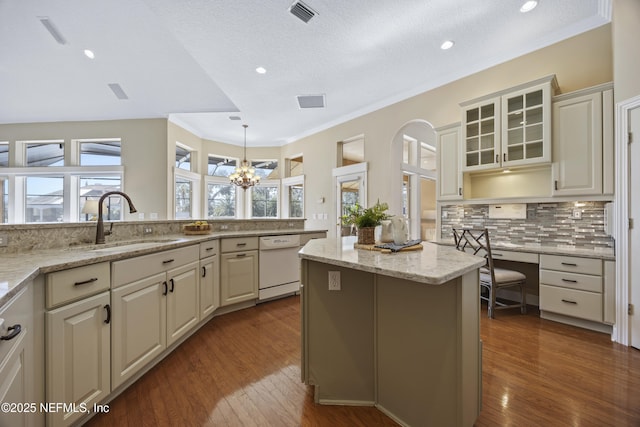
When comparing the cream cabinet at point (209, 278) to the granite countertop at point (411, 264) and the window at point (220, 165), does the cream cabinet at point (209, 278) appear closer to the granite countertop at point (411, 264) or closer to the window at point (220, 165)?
the granite countertop at point (411, 264)

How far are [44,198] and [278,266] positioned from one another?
545cm

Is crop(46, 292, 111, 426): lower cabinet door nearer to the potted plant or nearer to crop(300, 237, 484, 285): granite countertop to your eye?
crop(300, 237, 484, 285): granite countertop

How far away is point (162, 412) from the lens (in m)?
1.48

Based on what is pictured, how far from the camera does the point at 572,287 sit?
249cm

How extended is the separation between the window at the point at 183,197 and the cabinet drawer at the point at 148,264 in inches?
165

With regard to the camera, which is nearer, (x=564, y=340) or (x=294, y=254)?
(x=564, y=340)

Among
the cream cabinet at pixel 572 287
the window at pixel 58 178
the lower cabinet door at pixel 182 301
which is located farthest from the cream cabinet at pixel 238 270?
the window at pixel 58 178

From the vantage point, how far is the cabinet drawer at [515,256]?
2698 mm

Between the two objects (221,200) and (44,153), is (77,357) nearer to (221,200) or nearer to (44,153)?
(221,200)

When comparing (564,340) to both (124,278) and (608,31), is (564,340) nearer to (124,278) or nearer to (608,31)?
(608,31)

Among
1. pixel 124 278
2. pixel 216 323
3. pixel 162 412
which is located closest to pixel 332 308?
pixel 162 412

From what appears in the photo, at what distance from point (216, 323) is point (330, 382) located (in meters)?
1.64

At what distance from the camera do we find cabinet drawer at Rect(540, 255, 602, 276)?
238 cm

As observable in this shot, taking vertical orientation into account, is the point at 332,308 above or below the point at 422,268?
below
